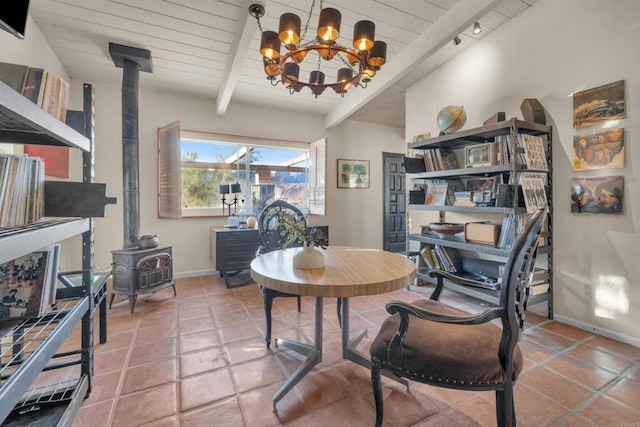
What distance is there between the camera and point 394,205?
5.61 meters

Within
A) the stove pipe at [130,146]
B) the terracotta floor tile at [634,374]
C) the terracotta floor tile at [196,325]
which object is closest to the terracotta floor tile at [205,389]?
the terracotta floor tile at [196,325]

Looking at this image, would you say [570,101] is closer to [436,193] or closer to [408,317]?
[436,193]

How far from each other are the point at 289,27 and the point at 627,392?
2.85m

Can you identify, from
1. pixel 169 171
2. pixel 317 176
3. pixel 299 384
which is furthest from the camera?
pixel 317 176

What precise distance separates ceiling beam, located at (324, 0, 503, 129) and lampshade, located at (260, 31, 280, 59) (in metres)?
1.65

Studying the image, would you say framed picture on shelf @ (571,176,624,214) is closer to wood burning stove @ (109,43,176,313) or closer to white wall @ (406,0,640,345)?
white wall @ (406,0,640,345)

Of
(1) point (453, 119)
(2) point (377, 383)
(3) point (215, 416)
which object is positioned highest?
(1) point (453, 119)

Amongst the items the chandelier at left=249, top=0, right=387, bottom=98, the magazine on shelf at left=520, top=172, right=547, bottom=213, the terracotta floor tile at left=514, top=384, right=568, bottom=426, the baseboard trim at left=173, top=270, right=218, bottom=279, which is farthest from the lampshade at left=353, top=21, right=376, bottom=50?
the baseboard trim at left=173, top=270, right=218, bottom=279

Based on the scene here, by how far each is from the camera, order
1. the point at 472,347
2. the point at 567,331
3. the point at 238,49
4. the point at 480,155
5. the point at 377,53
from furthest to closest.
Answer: the point at 480,155 → the point at 238,49 → the point at 567,331 → the point at 377,53 → the point at 472,347

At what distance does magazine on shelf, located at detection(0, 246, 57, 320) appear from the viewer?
46.4 inches

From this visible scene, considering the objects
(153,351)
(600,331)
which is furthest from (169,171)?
(600,331)

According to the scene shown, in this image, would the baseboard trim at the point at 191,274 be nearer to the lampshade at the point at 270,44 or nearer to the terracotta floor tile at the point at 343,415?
the terracotta floor tile at the point at 343,415

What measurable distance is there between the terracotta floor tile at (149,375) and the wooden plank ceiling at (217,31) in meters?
2.65

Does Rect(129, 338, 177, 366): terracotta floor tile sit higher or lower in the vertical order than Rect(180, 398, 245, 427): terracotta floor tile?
higher
